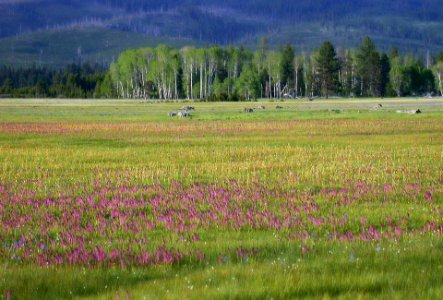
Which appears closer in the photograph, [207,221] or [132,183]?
[207,221]

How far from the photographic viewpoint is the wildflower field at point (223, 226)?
311 inches

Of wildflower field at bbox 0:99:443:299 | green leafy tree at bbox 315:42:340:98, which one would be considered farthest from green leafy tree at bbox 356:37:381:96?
wildflower field at bbox 0:99:443:299

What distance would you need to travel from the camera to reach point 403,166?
21.7 meters

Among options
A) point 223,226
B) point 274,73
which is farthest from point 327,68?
point 223,226

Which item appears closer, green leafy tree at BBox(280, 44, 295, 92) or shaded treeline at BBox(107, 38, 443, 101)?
shaded treeline at BBox(107, 38, 443, 101)

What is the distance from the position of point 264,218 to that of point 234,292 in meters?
4.96

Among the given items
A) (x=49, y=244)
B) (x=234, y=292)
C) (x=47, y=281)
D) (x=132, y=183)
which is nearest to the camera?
(x=234, y=292)

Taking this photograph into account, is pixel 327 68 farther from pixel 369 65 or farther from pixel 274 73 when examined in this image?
pixel 274 73

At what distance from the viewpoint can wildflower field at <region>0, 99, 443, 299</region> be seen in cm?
789

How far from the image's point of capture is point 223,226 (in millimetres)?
11984

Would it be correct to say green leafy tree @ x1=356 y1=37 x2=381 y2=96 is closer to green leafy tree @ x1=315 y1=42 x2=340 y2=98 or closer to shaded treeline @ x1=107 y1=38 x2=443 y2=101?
shaded treeline @ x1=107 y1=38 x2=443 y2=101

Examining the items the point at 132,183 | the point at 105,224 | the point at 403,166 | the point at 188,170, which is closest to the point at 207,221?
the point at 105,224

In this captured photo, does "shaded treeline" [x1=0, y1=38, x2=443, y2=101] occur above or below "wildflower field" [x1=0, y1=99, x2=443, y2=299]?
above

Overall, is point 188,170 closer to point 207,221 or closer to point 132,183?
point 132,183
